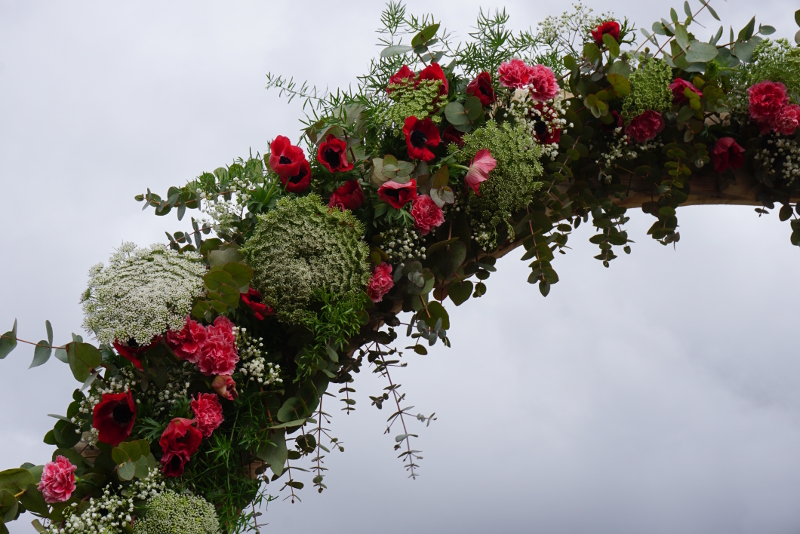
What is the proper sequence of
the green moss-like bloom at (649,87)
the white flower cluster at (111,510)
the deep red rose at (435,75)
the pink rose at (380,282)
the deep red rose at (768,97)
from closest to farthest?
1. the white flower cluster at (111,510)
2. the pink rose at (380,282)
3. the deep red rose at (435,75)
4. the green moss-like bloom at (649,87)
5. the deep red rose at (768,97)

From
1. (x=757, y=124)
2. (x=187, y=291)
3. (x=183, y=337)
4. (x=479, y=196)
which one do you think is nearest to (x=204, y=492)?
(x=183, y=337)

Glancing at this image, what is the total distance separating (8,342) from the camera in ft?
5.06

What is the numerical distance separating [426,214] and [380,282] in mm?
210

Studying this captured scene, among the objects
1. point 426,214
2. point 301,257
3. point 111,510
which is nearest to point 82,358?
point 111,510

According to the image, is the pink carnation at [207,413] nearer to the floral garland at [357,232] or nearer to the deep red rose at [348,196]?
the floral garland at [357,232]

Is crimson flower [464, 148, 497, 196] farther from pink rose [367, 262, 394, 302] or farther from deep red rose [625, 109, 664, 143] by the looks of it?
deep red rose [625, 109, 664, 143]

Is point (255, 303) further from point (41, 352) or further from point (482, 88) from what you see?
point (482, 88)

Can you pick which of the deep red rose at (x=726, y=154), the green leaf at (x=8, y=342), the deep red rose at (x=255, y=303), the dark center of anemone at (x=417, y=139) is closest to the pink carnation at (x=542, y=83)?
the dark center of anemone at (x=417, y=139)

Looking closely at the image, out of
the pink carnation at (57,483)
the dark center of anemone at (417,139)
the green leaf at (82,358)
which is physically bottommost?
the pink carnation at (57,483)

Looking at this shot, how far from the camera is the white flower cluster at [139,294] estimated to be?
1522 millimetres

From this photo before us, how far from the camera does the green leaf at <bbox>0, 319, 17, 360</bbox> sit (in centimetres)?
153

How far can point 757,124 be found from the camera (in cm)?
221

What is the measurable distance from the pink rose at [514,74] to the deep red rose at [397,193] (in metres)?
0.46

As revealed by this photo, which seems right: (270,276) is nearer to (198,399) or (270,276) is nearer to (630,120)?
(198,399)
